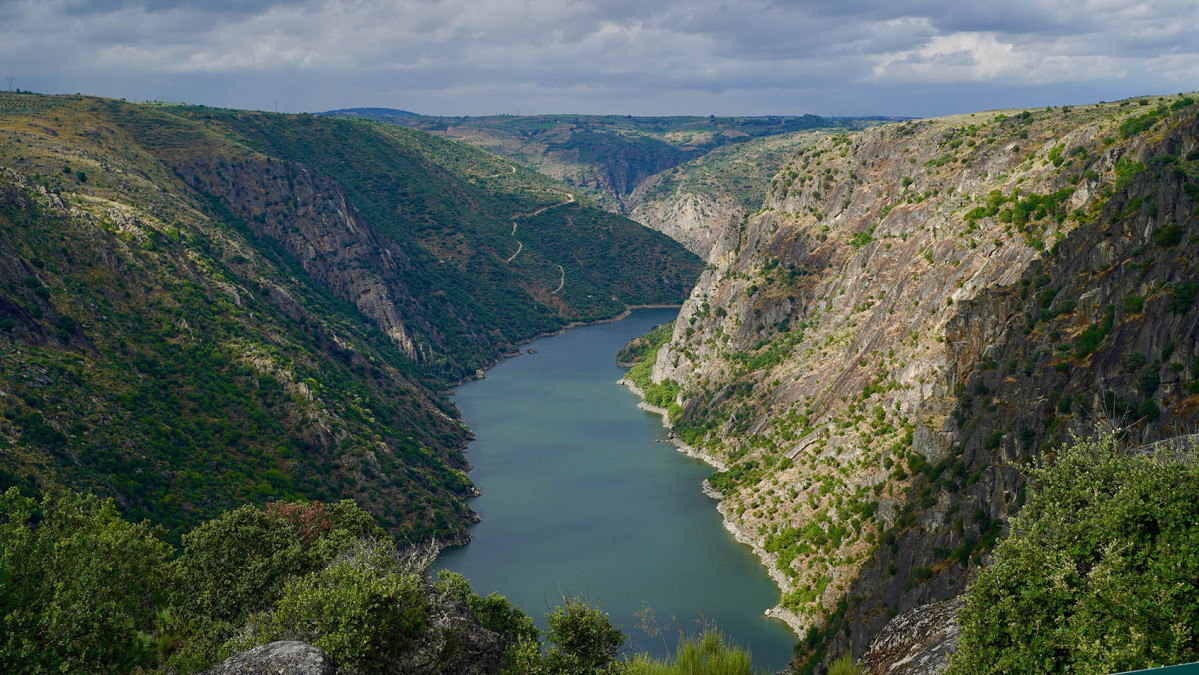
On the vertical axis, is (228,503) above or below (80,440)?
below

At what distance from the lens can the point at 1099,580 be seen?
2078 cm

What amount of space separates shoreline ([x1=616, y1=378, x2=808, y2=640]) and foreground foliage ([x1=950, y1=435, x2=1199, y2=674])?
33.9 meters

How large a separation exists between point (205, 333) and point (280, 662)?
60914 millimetres

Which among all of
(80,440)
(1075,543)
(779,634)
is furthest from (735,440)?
(1075,543)

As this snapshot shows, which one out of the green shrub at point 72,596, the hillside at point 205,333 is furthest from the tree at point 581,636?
the hillside at point 205,333

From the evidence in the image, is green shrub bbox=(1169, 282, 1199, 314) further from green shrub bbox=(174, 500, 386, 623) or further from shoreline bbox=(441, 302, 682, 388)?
shoreline bbox=(441, 302, 682, 388)

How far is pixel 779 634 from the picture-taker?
56344 millimetres

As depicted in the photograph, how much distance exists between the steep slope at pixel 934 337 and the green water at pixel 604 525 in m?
3.79

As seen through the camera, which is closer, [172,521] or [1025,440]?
[1025,440]

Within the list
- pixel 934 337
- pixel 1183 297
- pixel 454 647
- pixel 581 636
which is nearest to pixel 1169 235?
pixel 1183 297

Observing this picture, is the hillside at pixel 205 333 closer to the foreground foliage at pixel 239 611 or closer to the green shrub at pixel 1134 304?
the foreground foliage at pixel 239 611

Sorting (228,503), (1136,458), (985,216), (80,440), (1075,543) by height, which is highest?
(985,216)

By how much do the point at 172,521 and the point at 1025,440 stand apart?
171 ft

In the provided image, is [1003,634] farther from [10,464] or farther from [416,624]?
[10,464]
